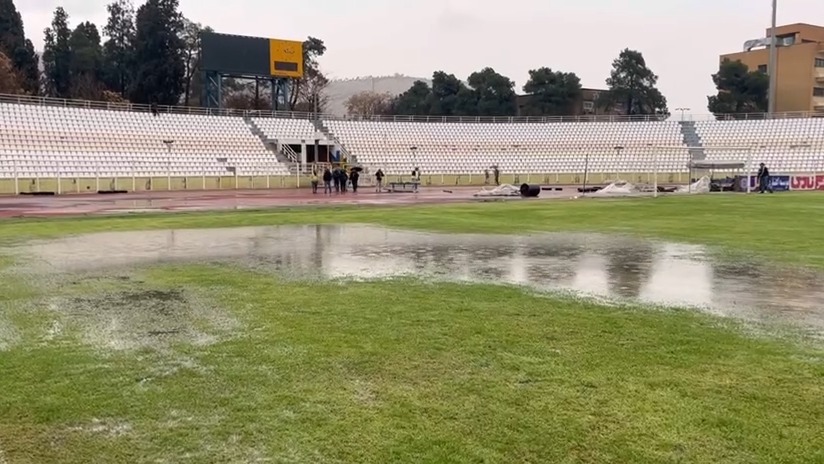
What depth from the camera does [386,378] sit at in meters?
5.04

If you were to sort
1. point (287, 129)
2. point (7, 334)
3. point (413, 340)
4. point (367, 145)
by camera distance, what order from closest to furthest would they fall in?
point (413, 340) < point (7, 334) < point (287, 129) < point (367, 145)

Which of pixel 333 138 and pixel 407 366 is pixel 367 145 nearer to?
pixel 333 138

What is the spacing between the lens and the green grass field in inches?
153

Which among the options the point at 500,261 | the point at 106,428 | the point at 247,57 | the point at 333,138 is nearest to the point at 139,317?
the point at 106,428

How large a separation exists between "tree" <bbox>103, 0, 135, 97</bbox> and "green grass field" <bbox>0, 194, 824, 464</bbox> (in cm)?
7328

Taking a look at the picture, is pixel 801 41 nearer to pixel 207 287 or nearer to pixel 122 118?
pixel 122 118

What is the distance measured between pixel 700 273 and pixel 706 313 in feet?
9.37

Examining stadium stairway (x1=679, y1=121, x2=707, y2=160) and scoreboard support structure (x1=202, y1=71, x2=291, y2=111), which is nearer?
scoreboard support structure (x1=202, y1=71, x2=291, y2=111)

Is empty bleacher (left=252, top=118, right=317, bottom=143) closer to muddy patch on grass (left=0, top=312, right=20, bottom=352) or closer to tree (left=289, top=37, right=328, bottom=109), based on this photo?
tree (left=289, top=37, right=328, bottom=109)

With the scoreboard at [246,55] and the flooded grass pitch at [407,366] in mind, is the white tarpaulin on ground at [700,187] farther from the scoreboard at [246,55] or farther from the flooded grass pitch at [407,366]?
→ the scoreboard at [246,55]

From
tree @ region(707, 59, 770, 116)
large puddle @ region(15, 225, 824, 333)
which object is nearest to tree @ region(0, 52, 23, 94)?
large puddle @ region(15, 225, 824, 333)

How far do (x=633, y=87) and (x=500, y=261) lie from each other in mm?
78397

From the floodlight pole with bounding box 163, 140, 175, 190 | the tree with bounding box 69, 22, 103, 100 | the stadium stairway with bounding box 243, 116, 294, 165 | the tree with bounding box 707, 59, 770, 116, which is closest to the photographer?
the floodlight pole with bounding box 163, 140, 175, 190

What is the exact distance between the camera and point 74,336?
20.5 feet
